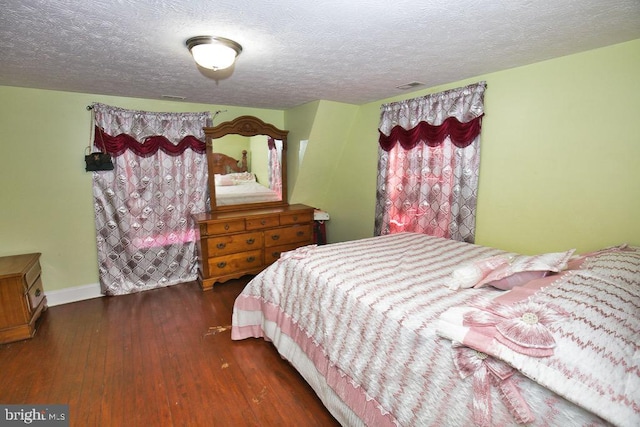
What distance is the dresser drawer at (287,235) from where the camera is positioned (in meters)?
3.72

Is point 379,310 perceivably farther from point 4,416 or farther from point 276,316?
point 4,416

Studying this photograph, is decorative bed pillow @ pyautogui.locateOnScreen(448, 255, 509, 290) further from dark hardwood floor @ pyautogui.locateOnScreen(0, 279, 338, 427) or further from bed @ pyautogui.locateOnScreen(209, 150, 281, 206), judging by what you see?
bed @ pyautogui.locateOnScreen(209, 150, 281, 206)

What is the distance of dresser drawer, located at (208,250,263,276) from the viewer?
11.2ft

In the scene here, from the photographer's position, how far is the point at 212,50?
5.44ft

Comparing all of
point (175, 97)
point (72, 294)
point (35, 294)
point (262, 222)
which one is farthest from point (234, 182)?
point (35, 294)

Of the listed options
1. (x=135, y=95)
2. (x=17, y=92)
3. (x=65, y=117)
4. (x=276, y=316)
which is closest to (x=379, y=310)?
(x=276, y=316)

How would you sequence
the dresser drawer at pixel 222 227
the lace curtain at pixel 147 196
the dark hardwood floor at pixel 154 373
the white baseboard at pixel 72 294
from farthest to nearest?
the dresser drawer at pixel 222 227
the lace curtain at pixel 147 196
the white baseboard at pixel 72 294
the dark hardwood floor at pixel 154 373

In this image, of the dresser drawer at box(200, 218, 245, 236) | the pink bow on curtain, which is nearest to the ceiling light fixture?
the pink bow on curtain

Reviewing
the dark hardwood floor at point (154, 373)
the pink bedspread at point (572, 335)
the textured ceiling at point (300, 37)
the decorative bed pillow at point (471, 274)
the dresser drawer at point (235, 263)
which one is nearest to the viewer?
the pink bedspread at point (572, 335)

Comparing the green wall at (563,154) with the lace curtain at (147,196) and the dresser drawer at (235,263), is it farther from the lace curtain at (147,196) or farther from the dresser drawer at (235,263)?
the lace curtain at (147,196)

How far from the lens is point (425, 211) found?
3000 millimetres

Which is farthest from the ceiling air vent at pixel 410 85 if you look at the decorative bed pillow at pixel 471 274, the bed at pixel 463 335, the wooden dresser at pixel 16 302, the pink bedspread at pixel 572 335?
the wooden dresser at pixel 16 302

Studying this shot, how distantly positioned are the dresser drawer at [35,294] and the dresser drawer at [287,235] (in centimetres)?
219

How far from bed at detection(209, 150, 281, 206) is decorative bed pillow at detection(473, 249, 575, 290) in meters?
2.98
